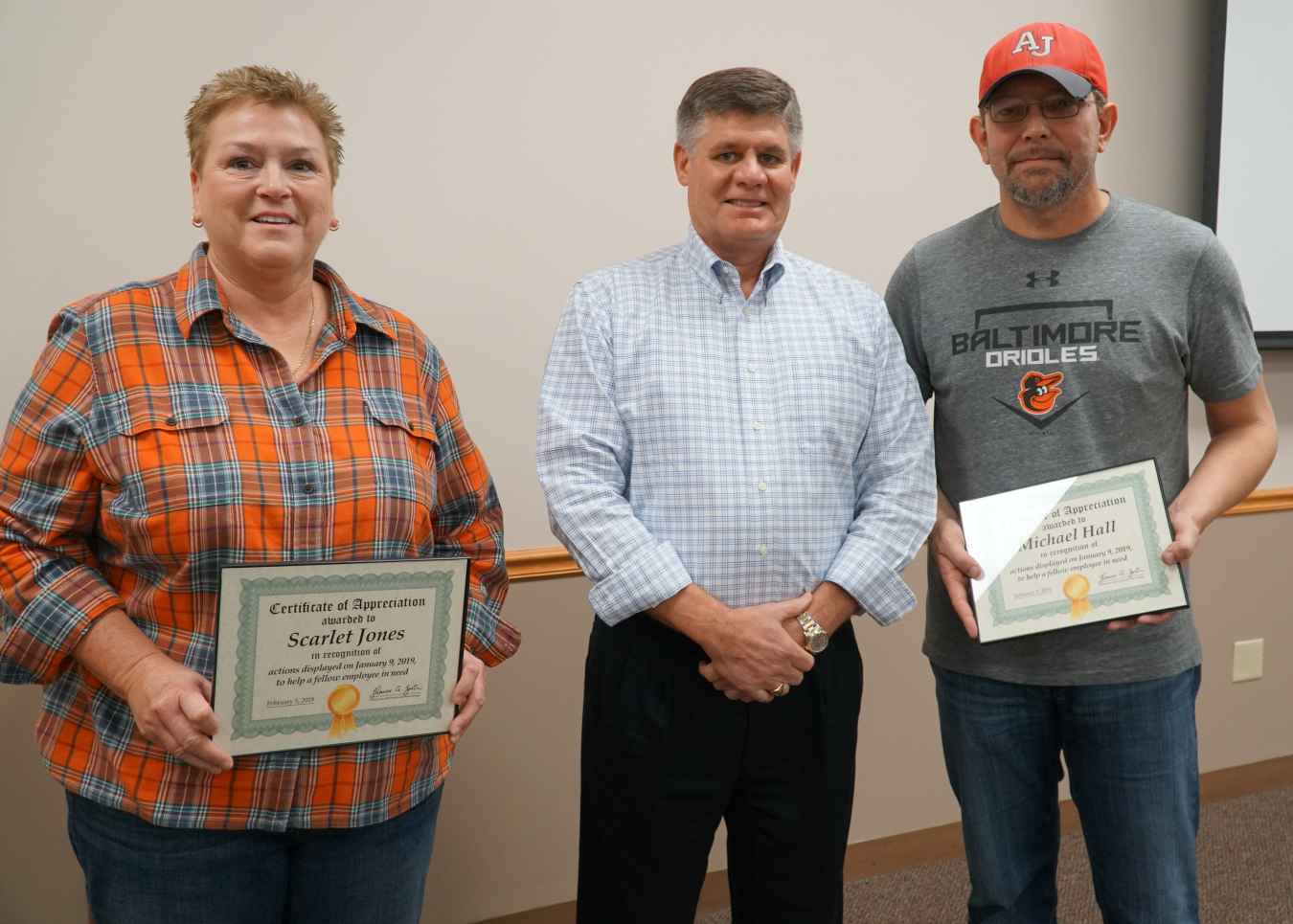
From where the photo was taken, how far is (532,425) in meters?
2.24

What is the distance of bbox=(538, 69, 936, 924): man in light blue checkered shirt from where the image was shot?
4.93 feet

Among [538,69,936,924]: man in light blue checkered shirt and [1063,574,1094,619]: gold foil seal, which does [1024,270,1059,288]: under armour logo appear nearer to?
[538,69,936,924]: man in light blue checkered shirt

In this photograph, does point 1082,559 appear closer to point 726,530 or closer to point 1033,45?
point 726,530

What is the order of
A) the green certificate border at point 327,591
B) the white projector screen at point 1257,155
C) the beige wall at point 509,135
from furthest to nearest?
the white projector screen at point 1257,155
the beige wall at point 509,135
the green certificate border at point 327,591

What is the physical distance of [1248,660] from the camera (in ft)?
10.1

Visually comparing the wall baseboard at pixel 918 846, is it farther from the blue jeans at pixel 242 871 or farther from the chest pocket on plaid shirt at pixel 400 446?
the chest pocket on plaid shirt at pixel 400 446

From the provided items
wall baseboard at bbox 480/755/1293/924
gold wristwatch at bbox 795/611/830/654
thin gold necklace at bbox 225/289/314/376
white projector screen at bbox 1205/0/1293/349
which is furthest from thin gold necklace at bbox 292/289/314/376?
white projector screen at bbox 1205/0/1293/349

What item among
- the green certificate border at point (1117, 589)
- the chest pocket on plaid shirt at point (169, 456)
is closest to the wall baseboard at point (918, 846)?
the green certificate border at point (1117, 589)

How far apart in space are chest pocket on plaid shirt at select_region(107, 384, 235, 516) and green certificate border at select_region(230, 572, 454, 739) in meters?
0.15

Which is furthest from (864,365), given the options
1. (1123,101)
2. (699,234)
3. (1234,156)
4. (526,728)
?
(1234,156)

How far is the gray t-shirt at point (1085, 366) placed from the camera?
1.62 metres

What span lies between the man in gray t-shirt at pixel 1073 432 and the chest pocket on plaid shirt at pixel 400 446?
855 millimetres
